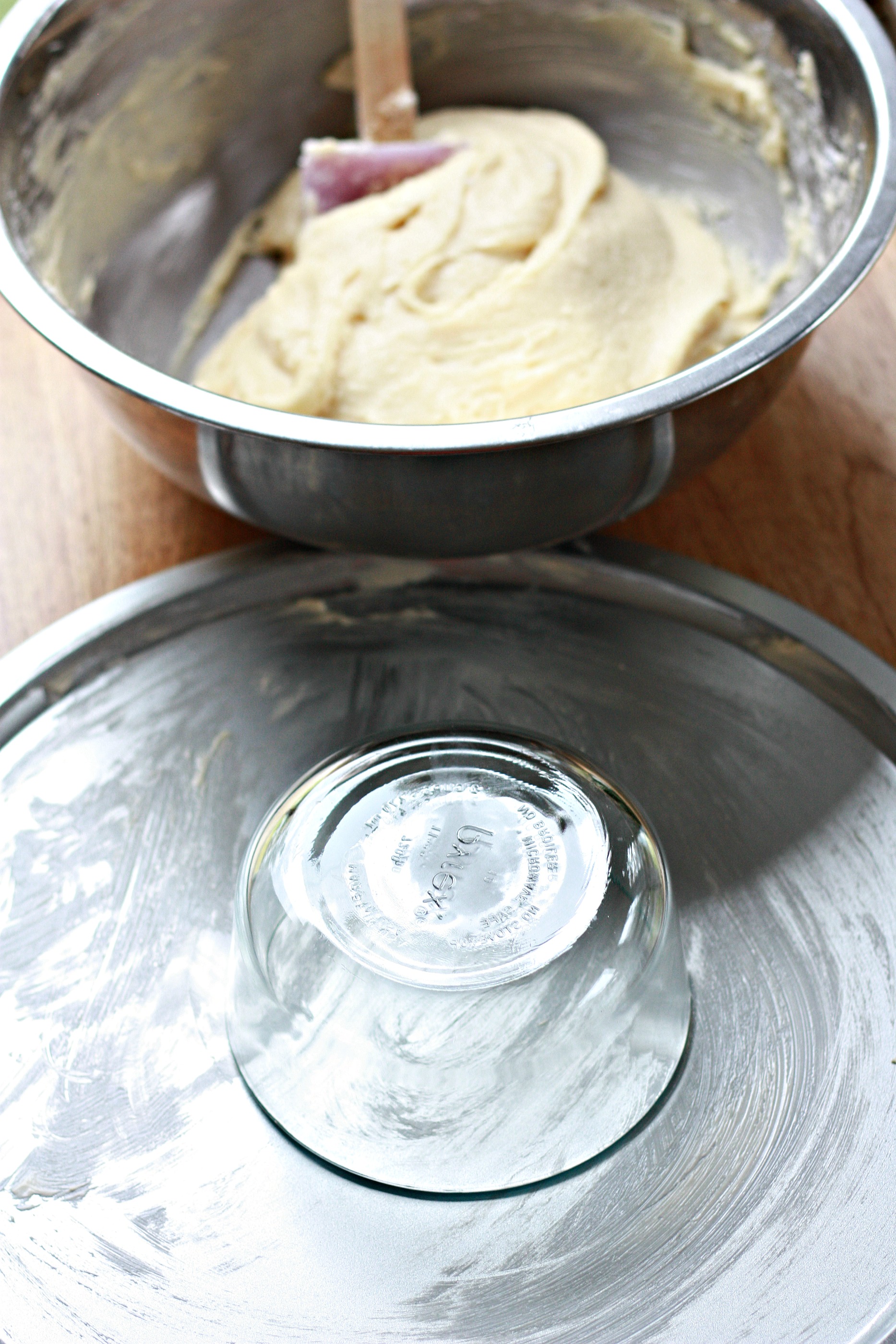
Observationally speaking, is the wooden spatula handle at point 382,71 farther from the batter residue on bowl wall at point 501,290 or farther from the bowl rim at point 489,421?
the bowl rim at point 489,421

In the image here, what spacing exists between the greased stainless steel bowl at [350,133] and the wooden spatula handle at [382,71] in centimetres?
7

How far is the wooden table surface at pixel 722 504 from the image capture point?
0.58 meters

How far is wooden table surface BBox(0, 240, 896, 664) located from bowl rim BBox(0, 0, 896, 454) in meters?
0.15

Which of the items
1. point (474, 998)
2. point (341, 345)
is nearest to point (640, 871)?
point (474, 998)

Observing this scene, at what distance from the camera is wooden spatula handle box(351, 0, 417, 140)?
671 millimetres

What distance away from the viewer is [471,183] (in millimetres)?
702

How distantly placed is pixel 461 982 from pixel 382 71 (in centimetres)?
56

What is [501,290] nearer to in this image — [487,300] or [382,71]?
[487,300]

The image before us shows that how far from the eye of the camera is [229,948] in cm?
46

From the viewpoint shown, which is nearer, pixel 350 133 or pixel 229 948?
pixel 229 948

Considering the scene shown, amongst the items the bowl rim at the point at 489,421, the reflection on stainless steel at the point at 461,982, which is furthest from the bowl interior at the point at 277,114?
the reflection on stainless steel at the point at 461,982

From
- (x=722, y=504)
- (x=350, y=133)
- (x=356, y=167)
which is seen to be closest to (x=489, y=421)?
(x=722, y=504)

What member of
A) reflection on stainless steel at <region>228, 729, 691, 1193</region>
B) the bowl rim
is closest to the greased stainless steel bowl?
the bowl rim

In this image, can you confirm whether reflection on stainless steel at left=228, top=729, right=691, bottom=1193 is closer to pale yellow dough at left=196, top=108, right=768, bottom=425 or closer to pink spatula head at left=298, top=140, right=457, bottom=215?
pale yellow dough at left=196, top=108, right=768, bottom=425
